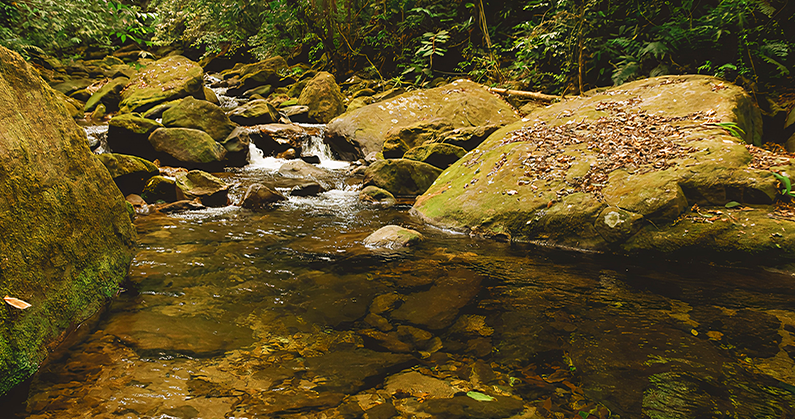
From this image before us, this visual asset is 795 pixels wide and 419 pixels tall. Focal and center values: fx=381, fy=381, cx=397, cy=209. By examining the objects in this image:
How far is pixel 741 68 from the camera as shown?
7914 mm

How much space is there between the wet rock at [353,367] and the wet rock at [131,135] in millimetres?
9422

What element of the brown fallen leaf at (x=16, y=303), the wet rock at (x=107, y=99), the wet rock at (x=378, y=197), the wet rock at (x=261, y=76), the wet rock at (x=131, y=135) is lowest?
the wet rock at (x=378, y=197)

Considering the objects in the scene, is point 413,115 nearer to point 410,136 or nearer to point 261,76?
point 410,136

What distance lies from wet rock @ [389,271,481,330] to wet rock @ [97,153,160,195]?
249 inches

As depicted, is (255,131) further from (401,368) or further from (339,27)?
(401,368)

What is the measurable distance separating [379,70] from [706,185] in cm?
1624

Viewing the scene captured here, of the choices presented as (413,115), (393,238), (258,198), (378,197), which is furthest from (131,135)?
(393,238)

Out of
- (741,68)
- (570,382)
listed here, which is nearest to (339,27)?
(741,68)

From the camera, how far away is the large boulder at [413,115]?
11.3 meters

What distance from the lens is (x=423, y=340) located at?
10.2 ft

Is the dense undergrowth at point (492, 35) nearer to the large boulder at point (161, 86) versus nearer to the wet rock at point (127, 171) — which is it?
the large boulder at point (161, 86)

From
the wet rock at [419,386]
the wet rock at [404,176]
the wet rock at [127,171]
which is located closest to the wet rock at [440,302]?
the wet rock at [419,386]

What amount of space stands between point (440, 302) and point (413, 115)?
904 centimetres

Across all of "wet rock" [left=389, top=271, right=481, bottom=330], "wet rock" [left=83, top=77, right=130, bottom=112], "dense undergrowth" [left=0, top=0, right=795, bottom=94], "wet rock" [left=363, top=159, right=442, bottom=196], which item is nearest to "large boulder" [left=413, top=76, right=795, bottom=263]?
"wet rock" [left=363, top=159, right=442, bottom=196]
